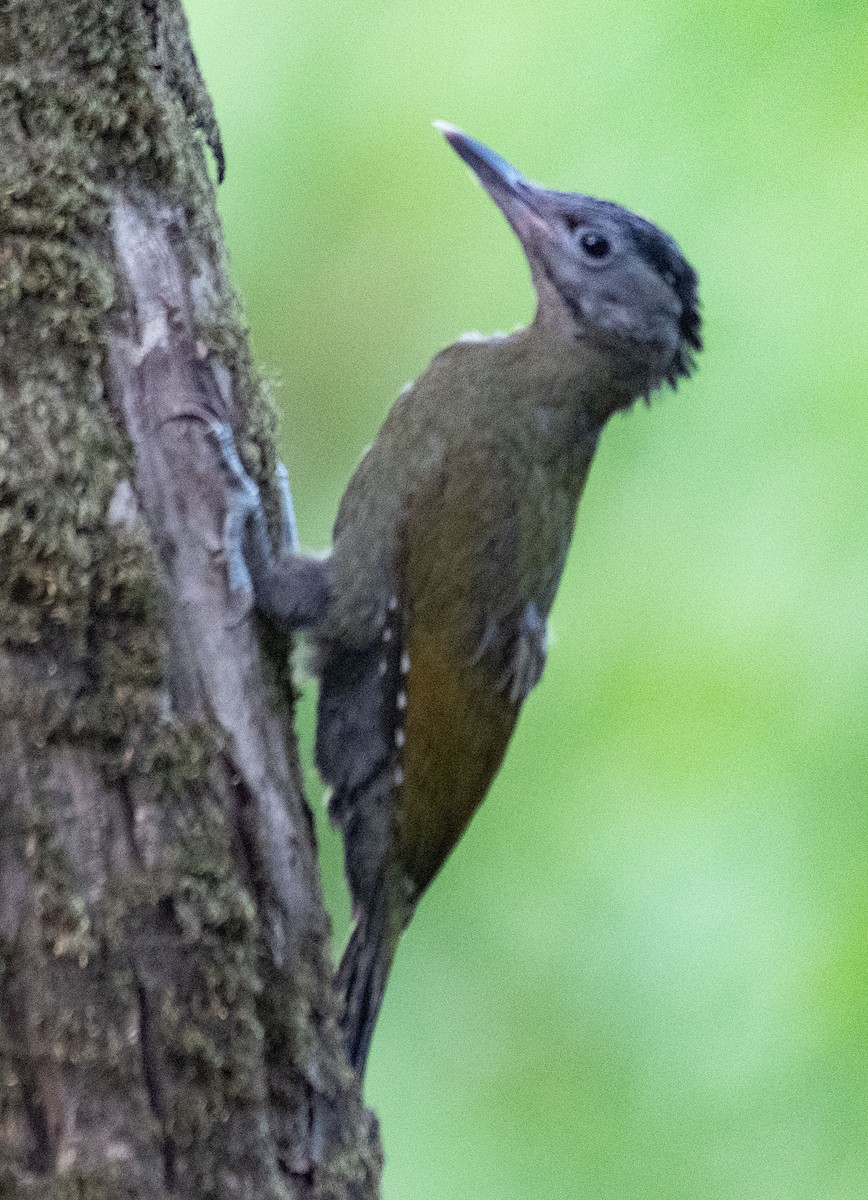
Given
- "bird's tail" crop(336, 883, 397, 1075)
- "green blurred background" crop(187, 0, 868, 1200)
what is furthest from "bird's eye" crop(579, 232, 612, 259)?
"bird's tail" crop(336, 883, 397, 1075)

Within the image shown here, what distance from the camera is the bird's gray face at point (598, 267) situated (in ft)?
10.1

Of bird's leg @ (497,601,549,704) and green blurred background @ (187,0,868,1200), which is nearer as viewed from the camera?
bird's leg @ (497,601,549,704)

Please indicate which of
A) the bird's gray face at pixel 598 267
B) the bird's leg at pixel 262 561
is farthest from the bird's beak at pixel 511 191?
the bird's leg at pixel 262 561

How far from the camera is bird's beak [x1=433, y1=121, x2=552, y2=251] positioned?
3105 mm

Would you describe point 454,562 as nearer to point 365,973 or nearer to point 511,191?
point 365,973

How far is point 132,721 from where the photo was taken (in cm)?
177

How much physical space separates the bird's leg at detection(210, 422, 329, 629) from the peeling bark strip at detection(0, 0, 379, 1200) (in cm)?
4

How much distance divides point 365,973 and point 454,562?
0.78 m

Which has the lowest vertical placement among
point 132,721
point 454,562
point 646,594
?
point 132,721

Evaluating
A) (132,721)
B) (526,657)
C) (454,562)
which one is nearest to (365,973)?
(526,657)

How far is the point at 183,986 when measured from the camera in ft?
5.67

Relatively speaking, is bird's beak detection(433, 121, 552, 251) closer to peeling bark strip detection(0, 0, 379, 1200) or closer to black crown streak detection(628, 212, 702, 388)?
black crown streak detection(628, 212, 702, 388)

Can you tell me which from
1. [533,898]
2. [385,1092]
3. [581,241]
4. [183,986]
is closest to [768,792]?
[533,898]

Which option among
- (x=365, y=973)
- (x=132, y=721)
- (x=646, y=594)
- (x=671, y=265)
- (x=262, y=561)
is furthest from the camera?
(x=646, y=594)
